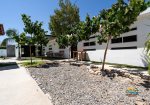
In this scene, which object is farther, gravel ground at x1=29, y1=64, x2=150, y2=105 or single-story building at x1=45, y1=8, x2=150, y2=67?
single-story building at x1=45, y1=8, x2=150, y2=67

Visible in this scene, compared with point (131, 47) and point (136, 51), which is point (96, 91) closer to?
point (136, 51)

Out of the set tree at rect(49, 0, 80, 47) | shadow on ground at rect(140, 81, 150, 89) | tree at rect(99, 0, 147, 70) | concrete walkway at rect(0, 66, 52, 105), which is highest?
tree at rect(49, 0, 80, 47)

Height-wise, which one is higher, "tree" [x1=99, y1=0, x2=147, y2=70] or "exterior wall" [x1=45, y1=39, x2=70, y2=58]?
"tree" [x1=99, y1=0, x2=147, y2=70]

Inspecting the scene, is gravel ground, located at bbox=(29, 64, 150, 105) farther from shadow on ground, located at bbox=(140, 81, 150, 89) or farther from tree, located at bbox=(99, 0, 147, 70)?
tree, located at bbox=(99, 0, 147, 70)

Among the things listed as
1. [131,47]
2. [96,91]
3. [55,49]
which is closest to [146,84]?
[96,91]

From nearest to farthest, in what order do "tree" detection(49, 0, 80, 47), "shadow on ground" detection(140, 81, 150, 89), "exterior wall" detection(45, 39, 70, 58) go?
"shadow on ground" detection(140, 81, 150, 89)
"exterior wall" detection(45, 39, 70, 58)
"tree" detection(49, 0, 80, 47)

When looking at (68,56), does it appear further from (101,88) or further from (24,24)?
(101,88)

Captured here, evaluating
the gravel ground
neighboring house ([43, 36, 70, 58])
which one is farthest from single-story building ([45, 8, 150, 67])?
neighboring house ([43, 36, 70, 58])

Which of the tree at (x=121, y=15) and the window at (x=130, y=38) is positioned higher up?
the tree at (x=121, y=15)

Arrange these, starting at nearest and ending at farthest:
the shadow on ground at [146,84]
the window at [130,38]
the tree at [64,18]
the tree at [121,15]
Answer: the shadow on ground at [146,84] → the tree at [121,15] → the window at [130,38] → the tree at [64,18]

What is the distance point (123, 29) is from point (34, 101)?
7836mm

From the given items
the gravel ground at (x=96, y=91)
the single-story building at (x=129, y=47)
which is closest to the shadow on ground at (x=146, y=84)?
the gravel ground at (x=96, y=91)

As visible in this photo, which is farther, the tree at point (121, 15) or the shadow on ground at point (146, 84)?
the tree at point (121, 15)

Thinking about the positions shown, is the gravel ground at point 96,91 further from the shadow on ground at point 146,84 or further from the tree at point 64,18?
the tree at point 64,18
